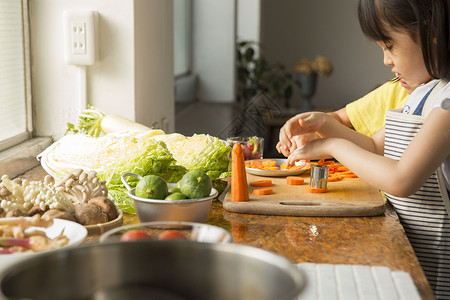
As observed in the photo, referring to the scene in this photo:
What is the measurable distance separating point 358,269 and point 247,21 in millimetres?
4269

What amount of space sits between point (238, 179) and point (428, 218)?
49 centimetres

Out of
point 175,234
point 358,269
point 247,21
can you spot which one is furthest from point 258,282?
point 247,21

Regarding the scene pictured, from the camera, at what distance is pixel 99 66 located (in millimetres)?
1991

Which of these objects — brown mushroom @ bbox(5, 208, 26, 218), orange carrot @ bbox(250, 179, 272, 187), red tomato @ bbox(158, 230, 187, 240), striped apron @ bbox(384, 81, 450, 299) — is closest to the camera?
red tomato @ bbox(158, 230, 187, 240)

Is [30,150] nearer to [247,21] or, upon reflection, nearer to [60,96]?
[60,96]

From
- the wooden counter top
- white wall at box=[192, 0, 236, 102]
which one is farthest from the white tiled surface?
white wall at box=[192, 0, 236, 102]

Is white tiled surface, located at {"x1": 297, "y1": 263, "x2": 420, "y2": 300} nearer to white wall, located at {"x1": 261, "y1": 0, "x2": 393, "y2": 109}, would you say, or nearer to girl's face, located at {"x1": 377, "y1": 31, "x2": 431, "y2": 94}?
girl's face, located at {"x1": 377, "y1": 31, "x2": 431, "y2": 94}

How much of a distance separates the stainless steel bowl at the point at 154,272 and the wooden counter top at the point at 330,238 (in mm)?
369

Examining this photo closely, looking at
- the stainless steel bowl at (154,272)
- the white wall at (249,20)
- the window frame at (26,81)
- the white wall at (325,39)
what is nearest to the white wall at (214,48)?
the white wall at (249,20)

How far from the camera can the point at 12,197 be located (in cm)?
119

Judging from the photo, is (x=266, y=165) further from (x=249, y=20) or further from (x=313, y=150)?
(x=249, y=20)

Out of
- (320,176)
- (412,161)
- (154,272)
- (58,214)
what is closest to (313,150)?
(320,176)

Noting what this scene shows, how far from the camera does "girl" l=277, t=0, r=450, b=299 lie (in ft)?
4.28

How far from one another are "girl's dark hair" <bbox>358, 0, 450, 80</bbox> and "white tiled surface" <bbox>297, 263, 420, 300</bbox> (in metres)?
0.59
